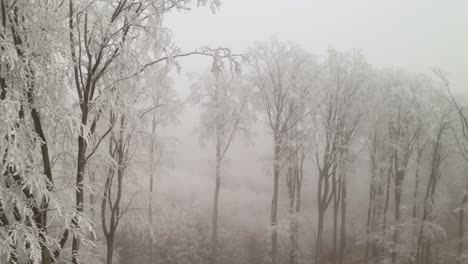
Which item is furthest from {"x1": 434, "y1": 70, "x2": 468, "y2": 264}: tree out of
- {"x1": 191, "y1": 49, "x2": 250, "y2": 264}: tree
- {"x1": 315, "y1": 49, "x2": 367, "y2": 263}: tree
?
{"x1": 191, "y1": 49, "x2": 250, "y2": 264}: tree

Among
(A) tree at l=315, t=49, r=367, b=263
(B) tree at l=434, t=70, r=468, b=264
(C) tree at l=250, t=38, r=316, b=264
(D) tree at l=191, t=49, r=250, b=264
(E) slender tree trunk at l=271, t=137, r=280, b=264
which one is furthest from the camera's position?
(D) tree at l=191, t=49, r=250, b=264

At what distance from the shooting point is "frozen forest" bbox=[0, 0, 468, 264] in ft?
15.5

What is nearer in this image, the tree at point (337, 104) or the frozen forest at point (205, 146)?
the frozen forest at point (205, 146)

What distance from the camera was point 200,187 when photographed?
24.2 m

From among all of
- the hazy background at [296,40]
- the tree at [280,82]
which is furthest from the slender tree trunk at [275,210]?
the hazy background at [296,40]

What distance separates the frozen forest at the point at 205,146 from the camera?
4719mm

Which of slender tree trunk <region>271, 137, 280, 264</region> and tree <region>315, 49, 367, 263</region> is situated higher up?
tree <region>315, 49, 367, 263</region>

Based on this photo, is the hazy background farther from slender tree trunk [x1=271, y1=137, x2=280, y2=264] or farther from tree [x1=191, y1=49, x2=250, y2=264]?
slender tree trunk [x1=271, y1=137, x2=280, y2=264]

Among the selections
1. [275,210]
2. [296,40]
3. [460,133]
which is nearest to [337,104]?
[275,210]

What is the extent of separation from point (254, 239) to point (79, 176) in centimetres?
1719

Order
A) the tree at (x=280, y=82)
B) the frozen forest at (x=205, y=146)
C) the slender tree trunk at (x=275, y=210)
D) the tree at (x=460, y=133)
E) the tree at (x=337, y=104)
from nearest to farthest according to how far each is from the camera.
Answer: the frozen forest at (x=205, y=146) → the tree at (x=337, y=104) → the slender tree trunk at (x=275, y=210) → the tree at (x=280, y=82) → the tree at (x=460, y=133)

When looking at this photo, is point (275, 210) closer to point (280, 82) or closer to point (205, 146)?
point (280, 82)

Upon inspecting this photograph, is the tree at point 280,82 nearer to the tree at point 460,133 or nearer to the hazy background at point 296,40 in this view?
the tree at point 460,133

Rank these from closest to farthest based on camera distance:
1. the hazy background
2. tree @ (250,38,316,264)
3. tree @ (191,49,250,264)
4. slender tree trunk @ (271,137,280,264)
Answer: slender tree trunk @ (271,137,280,264)
tree @ (250,38,316,264)
tree @ (191,49,250,264)
the hazy background
